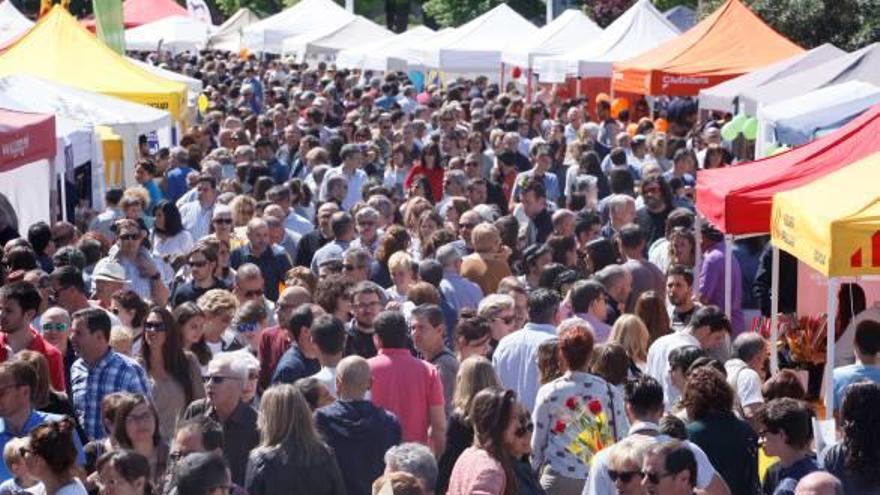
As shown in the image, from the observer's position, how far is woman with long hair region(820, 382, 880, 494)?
753cm

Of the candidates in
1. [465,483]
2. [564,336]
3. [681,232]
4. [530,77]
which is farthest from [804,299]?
[530,77]

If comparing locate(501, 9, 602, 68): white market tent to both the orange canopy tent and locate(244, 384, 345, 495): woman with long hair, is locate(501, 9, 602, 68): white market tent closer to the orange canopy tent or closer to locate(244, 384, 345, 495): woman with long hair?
the orange canopy tent

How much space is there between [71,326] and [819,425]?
3743 millimetres

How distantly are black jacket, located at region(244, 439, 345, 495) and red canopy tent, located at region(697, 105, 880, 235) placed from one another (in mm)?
5195

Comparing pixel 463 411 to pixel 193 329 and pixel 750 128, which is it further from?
pixel 750 128

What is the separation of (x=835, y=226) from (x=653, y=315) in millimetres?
1541

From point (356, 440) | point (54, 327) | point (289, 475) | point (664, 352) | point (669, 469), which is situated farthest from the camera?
point (664, 352)

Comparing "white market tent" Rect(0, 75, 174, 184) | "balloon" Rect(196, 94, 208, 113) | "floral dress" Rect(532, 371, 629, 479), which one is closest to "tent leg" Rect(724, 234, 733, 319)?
"floral dress" Rect(532, 371, 629, 479)

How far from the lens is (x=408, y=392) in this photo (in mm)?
9008

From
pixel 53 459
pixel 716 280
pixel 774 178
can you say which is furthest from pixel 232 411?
pixel 716 280

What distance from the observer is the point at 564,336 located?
339 inches

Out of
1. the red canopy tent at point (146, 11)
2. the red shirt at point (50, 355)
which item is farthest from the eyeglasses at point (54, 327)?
the red canopy tent at point (146, 11)

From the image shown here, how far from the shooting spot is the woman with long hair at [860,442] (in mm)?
7527

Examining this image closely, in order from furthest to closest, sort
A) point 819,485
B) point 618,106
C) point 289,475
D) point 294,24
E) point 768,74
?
point 294,24
point 618,106
point 768,74
point 289,475
point 819,485
